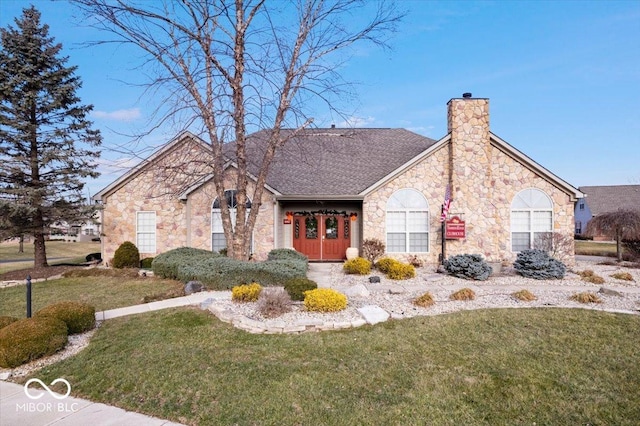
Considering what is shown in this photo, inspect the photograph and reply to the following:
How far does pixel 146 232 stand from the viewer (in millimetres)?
15688

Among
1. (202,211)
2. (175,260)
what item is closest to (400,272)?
(175,260)

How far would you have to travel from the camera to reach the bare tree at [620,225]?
1581 cm

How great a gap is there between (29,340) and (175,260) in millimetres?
6625

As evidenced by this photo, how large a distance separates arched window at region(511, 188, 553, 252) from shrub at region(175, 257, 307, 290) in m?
9.83

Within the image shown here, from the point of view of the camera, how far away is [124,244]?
1457 cm

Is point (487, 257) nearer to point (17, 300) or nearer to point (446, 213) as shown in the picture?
point (446, 213)

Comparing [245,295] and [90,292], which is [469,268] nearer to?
[245,295]

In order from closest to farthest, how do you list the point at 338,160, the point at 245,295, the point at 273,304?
1. the point at 273,304
2. the point at 245,295
3. the point at 338,160

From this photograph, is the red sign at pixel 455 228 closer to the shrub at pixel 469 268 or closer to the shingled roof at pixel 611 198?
the shrub at pixel 469 268

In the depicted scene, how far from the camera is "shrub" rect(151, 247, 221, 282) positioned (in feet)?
37.9

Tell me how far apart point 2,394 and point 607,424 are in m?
6.95

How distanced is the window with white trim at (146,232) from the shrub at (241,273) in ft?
21.4

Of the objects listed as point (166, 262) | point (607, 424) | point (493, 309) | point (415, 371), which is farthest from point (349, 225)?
point (607, 424)

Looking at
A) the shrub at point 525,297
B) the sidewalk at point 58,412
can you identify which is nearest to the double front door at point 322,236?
the shrub at point 525,297
